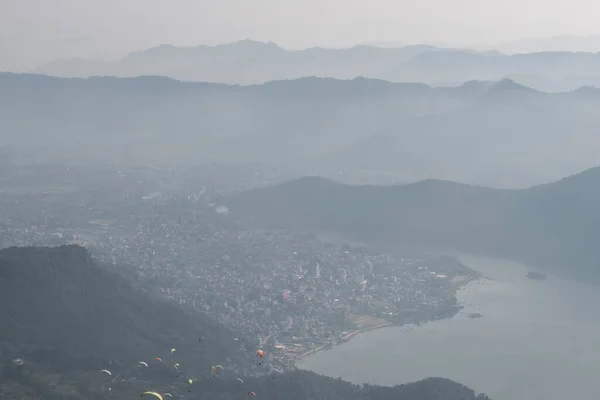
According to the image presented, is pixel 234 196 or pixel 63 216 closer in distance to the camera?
pixel 63 216

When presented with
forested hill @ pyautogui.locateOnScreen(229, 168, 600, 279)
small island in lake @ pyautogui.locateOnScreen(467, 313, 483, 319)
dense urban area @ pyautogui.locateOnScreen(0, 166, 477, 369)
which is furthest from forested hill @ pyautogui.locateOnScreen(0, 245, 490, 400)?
forested hill @ pyautogui.locateOnScreen(229, 168, 600, 279)

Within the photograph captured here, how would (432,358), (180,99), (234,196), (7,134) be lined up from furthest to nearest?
(180,99) → (7,134) → (234,196) → (432,358)

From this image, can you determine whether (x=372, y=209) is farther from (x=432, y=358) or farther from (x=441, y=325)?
(x=432, y=358)

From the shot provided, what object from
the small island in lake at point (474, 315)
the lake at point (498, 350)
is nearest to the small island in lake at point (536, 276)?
the lake at point (498, 350)

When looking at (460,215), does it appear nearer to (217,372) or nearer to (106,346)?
(217,372)

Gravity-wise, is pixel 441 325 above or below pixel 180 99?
below

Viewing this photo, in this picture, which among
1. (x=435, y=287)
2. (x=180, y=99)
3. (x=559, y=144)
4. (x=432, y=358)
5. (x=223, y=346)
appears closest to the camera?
(x=223, y=346)

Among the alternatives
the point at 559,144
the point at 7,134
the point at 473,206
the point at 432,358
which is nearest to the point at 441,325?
the point at 432,358
